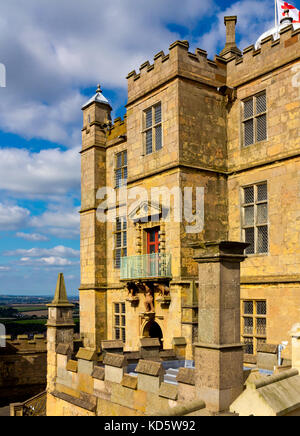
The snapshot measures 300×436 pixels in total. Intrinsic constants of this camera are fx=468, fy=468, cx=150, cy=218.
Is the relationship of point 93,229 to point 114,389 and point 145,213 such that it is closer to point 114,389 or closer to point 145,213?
point 145,213

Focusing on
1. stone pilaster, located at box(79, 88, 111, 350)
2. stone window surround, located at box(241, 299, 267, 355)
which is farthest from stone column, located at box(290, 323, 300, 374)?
stone pilaster, located at box(79, 88, 111, 350)

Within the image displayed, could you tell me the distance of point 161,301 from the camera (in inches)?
661

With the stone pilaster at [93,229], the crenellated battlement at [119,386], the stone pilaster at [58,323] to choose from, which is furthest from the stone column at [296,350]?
the stone pilaster at [93,229]

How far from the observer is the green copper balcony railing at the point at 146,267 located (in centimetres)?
1686

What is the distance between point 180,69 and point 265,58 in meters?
3.05

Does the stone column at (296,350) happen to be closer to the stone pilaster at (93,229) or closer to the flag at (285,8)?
the stone pilaster at (93,229)

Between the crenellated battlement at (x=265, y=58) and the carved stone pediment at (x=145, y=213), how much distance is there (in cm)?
562

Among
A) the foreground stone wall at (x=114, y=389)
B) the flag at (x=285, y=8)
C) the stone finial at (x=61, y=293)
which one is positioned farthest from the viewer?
the flag at (x=285, y=8)

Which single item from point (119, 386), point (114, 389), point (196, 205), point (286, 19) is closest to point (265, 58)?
point (286, 19)

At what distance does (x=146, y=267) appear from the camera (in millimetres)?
17953

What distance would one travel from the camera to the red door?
59.5 ft

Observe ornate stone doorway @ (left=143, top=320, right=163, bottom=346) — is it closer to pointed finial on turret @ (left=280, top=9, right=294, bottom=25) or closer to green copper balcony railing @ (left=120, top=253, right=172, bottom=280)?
green copper balcony railing @ (left=120, top=253, right=172, bottom=280)

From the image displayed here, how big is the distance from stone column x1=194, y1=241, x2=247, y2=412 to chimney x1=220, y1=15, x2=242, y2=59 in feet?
40.4

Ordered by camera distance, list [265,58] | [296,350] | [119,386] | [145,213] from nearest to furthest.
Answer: [296,350], [119,386], [265,58], [145,213]
